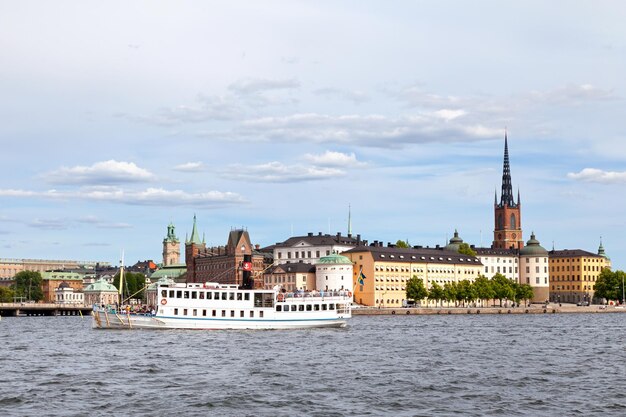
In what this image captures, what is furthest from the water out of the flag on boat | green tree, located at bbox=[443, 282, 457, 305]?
green tree, located at bbox=[443, 282, 457, 305]

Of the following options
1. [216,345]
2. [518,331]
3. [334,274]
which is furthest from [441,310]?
[216,345]

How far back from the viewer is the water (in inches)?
1599

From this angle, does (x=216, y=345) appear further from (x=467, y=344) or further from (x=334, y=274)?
(x=334, y=274)

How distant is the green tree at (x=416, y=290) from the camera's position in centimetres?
18138

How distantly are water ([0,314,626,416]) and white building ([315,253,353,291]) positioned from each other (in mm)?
105359

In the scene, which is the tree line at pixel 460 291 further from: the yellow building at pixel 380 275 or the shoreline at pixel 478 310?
the shoreline at pixel 478 310

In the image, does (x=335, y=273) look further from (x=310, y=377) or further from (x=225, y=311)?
(x=310, y=377)

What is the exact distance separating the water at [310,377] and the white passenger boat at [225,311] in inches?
362

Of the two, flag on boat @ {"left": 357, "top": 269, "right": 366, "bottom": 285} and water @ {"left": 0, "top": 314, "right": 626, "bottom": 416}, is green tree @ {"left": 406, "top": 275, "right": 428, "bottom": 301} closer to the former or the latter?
flag on boat @ {"left": 357, "top": 269, "right": 366, "bottom": 285}

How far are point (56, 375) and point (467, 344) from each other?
34.6m

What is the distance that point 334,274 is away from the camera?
189m

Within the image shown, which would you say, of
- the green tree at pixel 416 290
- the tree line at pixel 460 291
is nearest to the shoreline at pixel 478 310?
the green tree at pixel 416 290

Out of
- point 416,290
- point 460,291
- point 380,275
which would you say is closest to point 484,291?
point 460,291

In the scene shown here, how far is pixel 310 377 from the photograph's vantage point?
5100 centimetres
